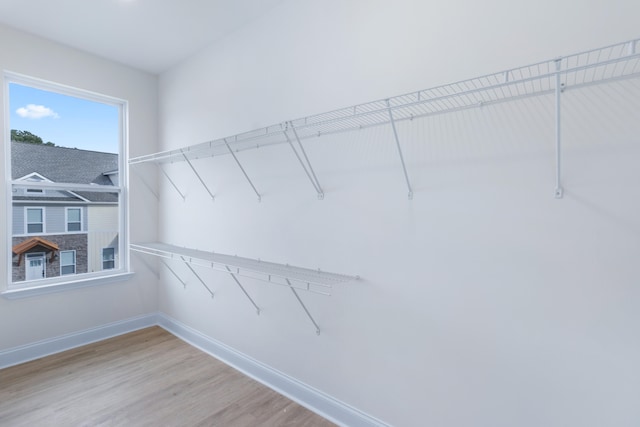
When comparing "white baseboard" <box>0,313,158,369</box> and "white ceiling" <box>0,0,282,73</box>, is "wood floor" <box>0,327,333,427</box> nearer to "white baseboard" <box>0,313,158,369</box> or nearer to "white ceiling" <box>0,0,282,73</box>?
"white baseboard" <box>0,313,158,369</box>

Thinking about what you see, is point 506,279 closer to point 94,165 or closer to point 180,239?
point 180,239

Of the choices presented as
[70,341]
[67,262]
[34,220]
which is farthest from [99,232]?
[70,341]

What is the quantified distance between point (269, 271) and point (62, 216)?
6.69ft

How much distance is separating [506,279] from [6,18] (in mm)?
3437

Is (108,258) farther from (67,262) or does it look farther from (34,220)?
(34,220)

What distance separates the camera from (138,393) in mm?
1995

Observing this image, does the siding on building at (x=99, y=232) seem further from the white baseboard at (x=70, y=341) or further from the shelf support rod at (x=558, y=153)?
the shelf support rod at (x=558, y=153)

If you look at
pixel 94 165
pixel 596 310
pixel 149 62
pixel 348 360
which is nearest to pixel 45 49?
pixel 149 62

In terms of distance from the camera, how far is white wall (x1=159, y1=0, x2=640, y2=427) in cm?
104

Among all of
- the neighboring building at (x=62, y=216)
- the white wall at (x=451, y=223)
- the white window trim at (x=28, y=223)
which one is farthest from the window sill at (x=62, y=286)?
the white wall at (x=451, y=223)

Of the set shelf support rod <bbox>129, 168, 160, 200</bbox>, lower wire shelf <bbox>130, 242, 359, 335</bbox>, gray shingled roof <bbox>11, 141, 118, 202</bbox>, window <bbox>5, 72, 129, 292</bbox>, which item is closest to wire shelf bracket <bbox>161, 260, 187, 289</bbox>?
lower wire shelf <bbox>130, 242, 359, 335</bbox>

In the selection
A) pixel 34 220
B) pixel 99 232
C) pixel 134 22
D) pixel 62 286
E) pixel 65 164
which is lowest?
pixel 62 286

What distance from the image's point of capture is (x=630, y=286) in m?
1.00

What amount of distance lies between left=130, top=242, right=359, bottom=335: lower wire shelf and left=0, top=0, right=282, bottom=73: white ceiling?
1638 millimetres
